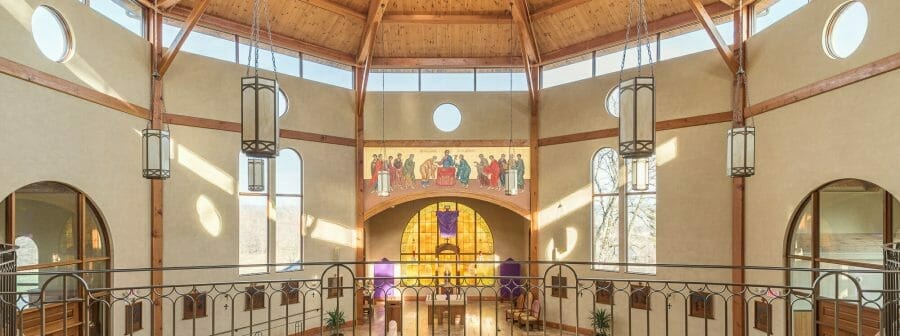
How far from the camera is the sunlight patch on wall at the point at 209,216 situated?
9703 millimetres

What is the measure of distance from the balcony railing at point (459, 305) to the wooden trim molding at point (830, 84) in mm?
2384

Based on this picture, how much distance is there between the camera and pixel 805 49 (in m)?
7.37

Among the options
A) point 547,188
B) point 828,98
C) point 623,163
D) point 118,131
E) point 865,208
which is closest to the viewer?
point 865,208

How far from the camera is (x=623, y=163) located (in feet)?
34.8

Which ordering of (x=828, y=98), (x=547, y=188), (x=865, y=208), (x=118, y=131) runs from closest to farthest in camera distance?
(x=865, y=208) < (x=828, y=98) < (x=118, y=131) < (x=547, y=188)

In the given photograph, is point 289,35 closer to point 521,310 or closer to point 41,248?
point 41,248

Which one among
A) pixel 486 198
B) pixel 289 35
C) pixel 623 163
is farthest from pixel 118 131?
pixel 623 163

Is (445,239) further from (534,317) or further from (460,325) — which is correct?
(534,317)

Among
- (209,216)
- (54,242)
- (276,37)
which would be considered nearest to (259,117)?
(54,242)

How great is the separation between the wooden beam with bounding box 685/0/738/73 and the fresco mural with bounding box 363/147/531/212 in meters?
4.67

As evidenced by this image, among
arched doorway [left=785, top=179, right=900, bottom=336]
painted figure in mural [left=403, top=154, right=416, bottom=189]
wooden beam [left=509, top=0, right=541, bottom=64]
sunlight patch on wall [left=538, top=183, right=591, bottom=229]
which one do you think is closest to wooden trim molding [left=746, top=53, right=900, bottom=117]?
arched doorway [left=785, top=179, right=900, bottom=336]

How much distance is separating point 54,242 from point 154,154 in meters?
1.95

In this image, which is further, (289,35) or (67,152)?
(289,35)

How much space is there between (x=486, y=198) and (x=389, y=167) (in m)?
2.43
